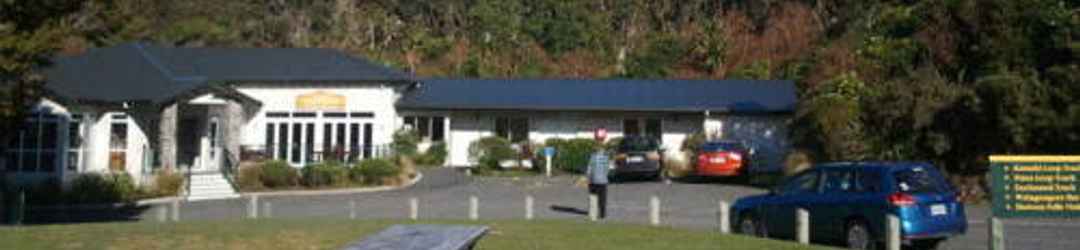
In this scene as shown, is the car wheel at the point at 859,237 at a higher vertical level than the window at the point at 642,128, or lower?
lower

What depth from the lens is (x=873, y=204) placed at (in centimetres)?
1447

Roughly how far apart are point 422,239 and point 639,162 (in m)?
23.2

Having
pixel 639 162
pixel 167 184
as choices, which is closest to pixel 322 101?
pixel 167 184

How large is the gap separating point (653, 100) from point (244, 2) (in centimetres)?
3734

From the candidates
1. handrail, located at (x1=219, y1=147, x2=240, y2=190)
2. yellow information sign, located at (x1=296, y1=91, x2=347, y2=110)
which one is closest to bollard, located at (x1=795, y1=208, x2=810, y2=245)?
handrail, located at (x1=219, y1=147, x2=240, y2=190)

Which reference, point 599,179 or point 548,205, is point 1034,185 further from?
point 548,205

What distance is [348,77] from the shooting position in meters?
39.8

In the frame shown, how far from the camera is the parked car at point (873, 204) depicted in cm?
1429

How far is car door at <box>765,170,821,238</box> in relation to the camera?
15719 millimetres

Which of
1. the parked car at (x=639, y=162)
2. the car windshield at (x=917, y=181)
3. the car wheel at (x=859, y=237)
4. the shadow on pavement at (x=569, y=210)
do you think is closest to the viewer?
the car windshield at (x=917, y=181)

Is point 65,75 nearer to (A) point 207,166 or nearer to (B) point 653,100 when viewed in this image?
(A) point 207,166

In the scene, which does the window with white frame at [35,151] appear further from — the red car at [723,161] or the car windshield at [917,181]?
the car windshield at [917,181]

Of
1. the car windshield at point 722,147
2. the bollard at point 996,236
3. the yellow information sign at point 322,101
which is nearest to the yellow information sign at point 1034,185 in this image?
the bollard at point 996,236

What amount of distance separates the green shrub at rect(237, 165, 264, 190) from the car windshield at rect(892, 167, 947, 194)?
20739mm
